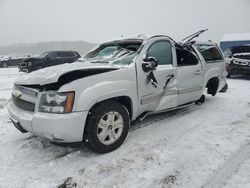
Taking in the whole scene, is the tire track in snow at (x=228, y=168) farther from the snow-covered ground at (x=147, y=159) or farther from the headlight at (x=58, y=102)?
the headlight at (x=58, y=102)

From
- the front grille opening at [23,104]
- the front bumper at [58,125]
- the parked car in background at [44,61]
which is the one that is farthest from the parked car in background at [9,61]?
the front bumper at [58,125]

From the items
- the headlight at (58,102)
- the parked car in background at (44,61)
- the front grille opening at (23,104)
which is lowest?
the parked car in background at (44,61)

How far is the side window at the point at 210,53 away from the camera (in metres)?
5.75

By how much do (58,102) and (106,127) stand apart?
759mm

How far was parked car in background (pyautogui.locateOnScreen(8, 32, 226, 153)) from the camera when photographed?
3020 millimetres

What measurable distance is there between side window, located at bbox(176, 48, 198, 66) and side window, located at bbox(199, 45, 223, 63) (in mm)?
520

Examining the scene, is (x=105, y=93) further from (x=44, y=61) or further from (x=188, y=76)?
(x=44, y=61)

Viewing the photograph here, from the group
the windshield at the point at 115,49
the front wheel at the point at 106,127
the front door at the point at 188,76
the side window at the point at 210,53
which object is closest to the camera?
the front wheel at the point at 106,127

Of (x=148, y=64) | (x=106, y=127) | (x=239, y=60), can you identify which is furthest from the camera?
(x=239, y=60)

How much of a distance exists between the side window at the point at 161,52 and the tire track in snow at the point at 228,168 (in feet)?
6.42

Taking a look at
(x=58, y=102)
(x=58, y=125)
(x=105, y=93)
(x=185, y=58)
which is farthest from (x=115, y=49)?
(x=58, y=125)

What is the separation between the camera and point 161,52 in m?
4.44

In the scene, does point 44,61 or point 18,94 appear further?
point 44,61

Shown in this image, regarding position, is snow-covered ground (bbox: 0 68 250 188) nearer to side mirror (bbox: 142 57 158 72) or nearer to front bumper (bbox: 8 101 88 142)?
front bumper (bbox: 8 101 88 142)
